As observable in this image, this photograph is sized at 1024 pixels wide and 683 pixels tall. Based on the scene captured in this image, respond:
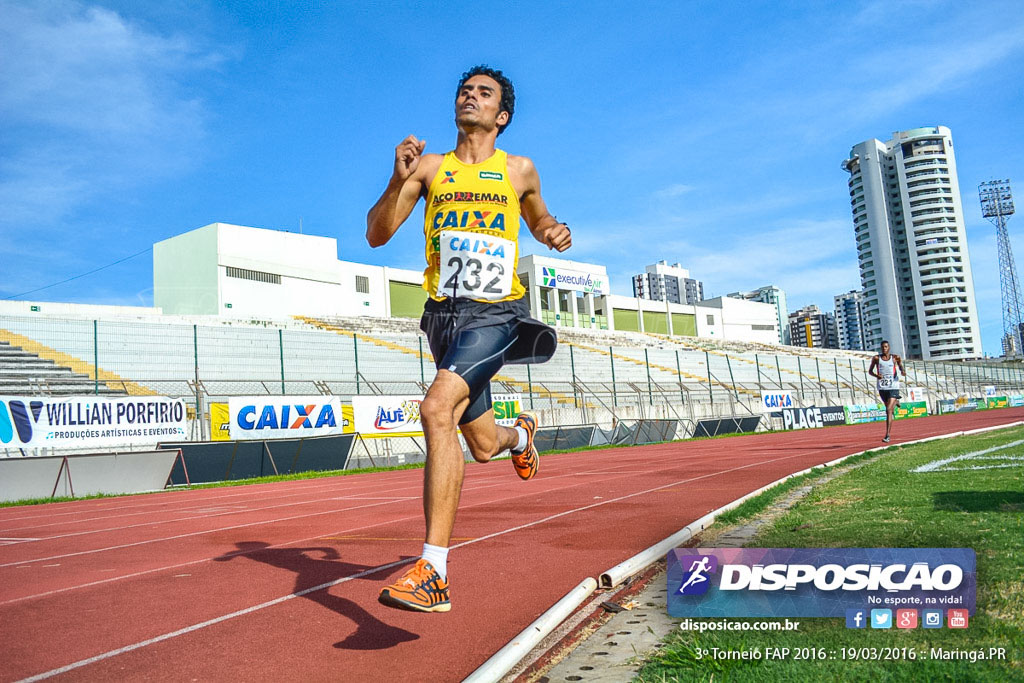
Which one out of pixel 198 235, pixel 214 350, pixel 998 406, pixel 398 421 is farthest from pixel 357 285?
pixel 998 406

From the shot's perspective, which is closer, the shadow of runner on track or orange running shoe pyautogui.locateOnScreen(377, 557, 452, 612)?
orange running shoe pyautogui.locateOnScreen(377, 557, 452, 612)

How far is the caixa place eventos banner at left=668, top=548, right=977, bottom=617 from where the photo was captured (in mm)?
2279

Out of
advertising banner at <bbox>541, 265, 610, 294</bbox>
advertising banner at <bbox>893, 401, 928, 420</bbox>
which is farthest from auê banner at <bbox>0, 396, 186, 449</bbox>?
advertising banner at <bbox>541, 265, 610, 294</bbox>

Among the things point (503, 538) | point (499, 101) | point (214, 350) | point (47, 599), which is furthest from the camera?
point (214, 350)

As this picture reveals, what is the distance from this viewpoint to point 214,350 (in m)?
22.1

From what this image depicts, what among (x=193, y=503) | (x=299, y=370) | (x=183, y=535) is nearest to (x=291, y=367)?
(x=299, y=370)

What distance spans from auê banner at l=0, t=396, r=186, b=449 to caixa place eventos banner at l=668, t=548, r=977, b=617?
582 inches

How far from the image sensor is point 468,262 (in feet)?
10.8

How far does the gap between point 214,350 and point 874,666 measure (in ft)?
73.6

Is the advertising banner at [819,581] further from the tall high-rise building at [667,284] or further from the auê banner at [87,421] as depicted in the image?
the tall high-rise building at [667,284]

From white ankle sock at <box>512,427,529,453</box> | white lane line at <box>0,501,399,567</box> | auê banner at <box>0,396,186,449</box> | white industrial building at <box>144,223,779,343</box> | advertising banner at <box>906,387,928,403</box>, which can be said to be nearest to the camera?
white ankle sock at <box>512,427,529,453</box>

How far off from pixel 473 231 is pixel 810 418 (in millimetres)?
32312

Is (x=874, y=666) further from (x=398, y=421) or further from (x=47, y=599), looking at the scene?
(x=398, y=421)

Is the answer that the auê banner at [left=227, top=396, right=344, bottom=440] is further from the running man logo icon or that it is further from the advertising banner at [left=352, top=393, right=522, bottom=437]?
the running man logo icon
